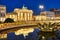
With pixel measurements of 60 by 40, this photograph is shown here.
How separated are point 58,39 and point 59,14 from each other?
20727 mm

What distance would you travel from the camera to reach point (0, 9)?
26.1 m

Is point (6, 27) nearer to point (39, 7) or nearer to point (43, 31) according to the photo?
point (39, 7)

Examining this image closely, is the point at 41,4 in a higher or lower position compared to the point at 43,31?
higher

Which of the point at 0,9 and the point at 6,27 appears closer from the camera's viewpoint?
the point at 6,27

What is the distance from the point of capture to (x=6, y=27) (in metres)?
18.8

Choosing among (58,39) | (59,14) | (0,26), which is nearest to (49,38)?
(58,39)

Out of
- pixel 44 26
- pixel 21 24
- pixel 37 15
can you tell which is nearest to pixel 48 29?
pixel 44 26

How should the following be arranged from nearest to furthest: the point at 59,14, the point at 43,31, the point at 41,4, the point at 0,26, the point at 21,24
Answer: the point at 43,31, the point at 0,26, the point at 21,24, the point at 41,4, the point at 59,14

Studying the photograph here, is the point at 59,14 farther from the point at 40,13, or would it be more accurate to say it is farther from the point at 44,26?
the point at 44,26

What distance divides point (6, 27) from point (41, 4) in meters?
6.60

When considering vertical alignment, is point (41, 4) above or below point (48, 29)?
above

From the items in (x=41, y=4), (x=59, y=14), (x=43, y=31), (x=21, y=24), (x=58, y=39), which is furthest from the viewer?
(x=59, y=14)

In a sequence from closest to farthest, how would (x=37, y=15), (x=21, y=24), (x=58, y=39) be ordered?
(x=58, y=39), (x=21, y=24), (x=37, y=15)

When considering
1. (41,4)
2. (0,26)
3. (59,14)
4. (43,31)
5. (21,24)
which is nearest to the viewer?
(43,31)
